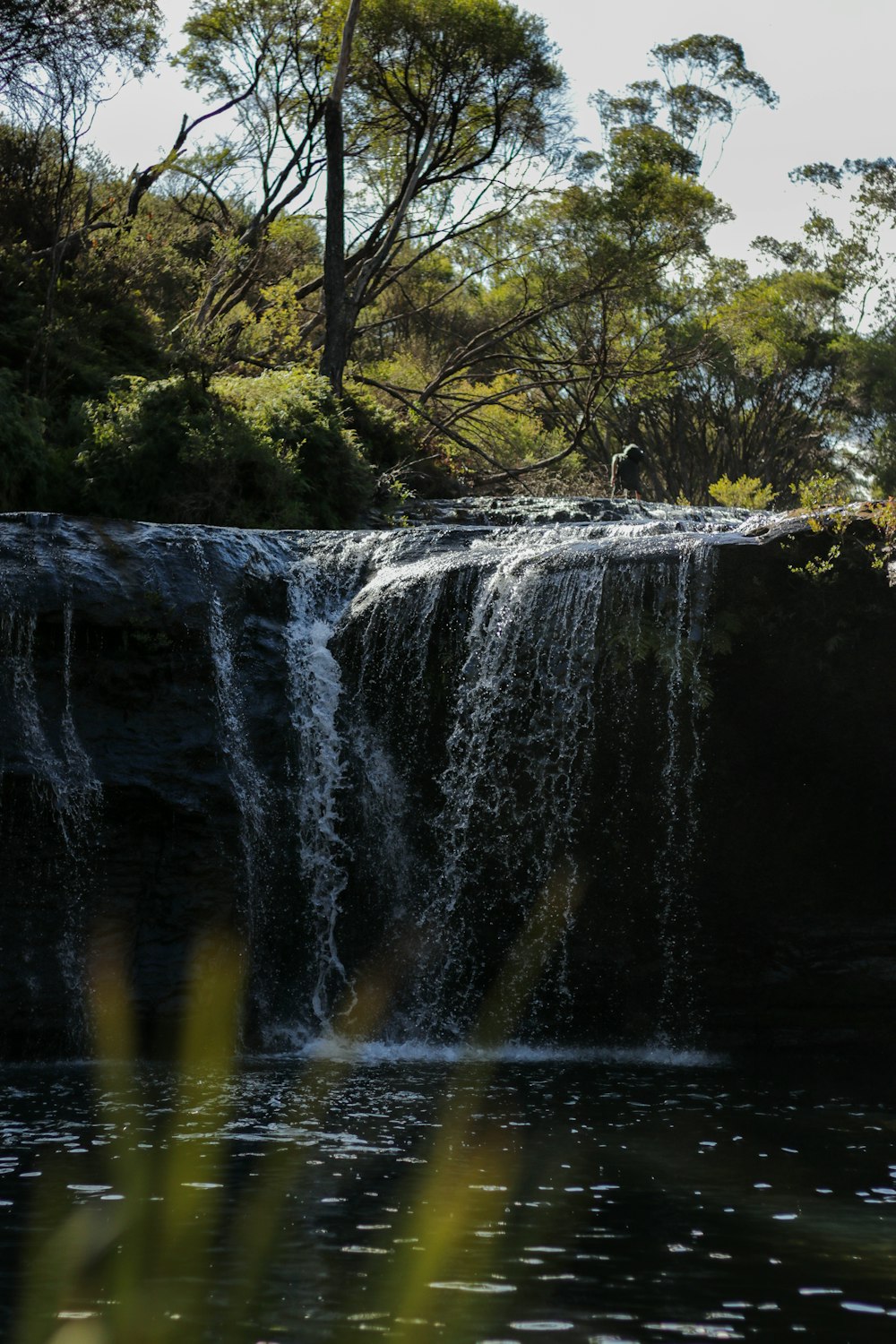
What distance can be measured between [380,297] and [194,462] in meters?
23.6

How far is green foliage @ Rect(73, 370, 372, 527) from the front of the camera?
14.7 meters

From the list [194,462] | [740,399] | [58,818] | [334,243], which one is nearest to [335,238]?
[334,243]

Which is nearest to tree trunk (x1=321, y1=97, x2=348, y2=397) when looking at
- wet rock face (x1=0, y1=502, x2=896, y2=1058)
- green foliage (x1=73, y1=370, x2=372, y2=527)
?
green foliage (x1=73, y1=370, x2=372, y2=527)

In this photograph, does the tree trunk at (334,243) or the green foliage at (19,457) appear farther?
the tree trunk at (334,243)

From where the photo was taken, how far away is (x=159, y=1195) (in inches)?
239

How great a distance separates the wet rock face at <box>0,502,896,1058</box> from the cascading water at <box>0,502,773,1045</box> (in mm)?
21

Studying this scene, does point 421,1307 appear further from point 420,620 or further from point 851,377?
point 851,377

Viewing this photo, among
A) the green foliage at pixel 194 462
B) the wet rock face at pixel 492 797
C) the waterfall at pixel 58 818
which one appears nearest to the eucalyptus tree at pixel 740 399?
the green foliage at pixel 194 462

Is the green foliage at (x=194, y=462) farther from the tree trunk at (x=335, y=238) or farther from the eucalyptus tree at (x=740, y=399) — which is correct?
the eucalyptus tree at (x=740, y=399)

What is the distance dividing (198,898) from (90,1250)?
533 centimetres

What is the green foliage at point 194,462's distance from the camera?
1468 centimetres

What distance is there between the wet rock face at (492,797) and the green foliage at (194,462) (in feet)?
11.1

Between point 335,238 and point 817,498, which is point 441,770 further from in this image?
point 335,238

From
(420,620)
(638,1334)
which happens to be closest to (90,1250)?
(638,1334)
